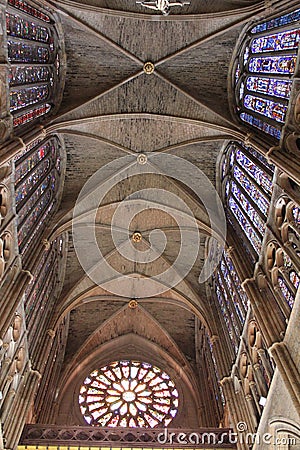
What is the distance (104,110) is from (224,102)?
3699mm

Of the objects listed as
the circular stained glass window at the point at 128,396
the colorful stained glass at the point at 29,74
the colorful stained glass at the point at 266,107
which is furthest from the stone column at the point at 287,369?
the colorful stained glass at the point at 29,74

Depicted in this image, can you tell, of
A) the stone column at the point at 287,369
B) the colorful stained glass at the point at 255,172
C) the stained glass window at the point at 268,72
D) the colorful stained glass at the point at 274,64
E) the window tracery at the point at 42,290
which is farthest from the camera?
the window tracery at the point at 42,290

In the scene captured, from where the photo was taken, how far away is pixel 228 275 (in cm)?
1592

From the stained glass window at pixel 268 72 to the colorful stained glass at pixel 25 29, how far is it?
585 cm

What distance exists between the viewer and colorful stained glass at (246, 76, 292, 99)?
12.7 metres

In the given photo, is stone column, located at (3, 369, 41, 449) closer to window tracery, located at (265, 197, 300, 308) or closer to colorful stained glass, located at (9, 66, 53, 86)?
window tracery, located at (265, 197, 300, 308)

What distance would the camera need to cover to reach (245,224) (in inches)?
584

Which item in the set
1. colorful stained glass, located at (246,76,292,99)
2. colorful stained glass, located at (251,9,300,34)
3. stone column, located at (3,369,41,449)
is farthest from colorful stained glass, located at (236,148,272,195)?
stone column, located at (3,369,41,449)

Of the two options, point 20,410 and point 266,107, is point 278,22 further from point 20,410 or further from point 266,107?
point 20,410

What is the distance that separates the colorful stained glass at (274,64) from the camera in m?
12.4

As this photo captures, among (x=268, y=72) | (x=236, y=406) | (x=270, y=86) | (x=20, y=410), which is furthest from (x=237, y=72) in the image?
(x=20, y=410)

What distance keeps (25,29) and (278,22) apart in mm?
6350

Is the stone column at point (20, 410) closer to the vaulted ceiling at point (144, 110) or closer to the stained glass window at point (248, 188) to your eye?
the vaulted ceiling at point (144, 110)

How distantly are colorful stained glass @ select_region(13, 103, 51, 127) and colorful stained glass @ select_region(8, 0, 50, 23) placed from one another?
2343 millimetres
